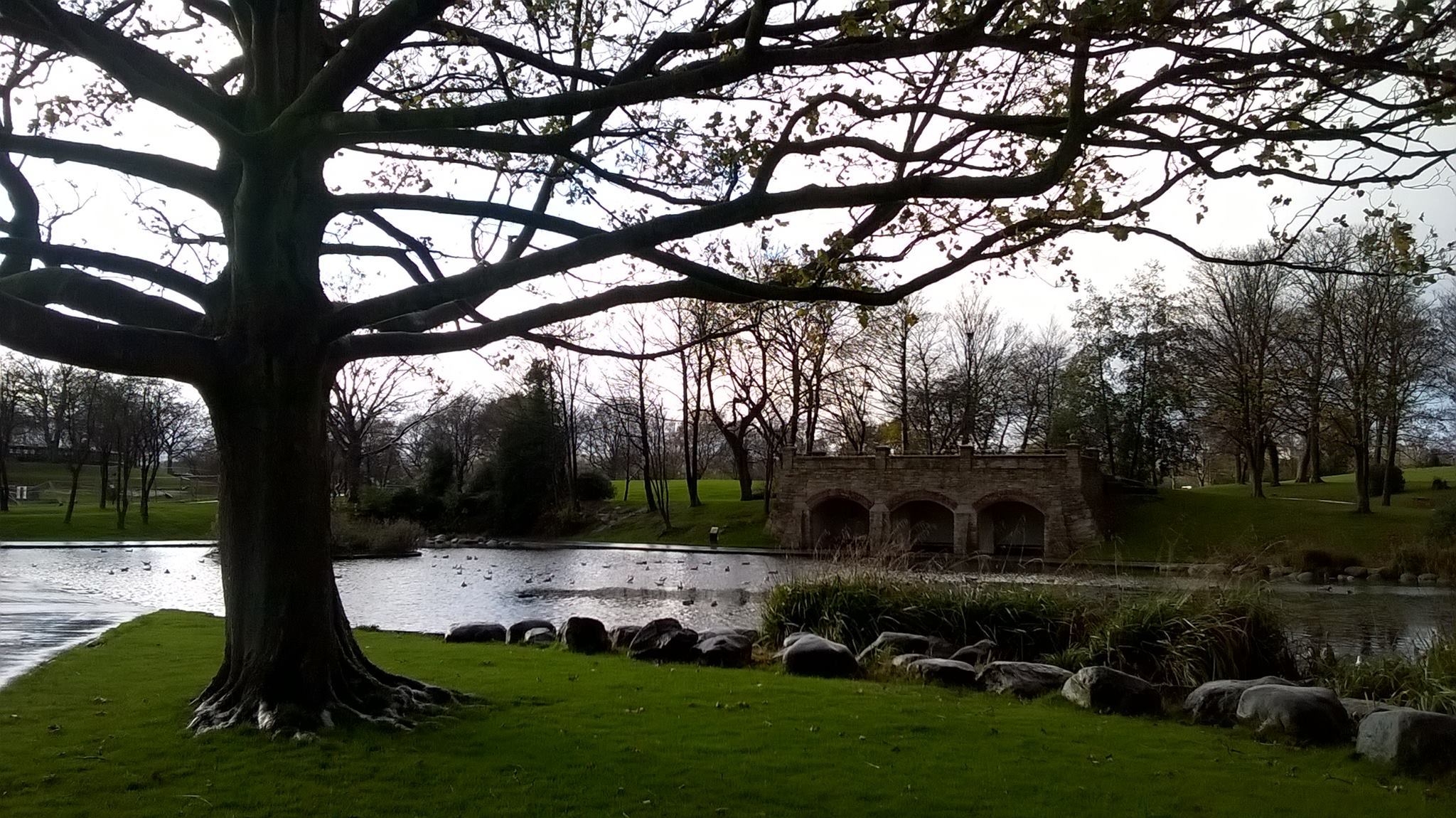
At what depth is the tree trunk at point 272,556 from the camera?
6.43 meters

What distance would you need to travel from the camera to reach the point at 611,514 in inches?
1845

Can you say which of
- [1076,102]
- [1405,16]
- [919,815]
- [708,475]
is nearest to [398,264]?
[1076,102]

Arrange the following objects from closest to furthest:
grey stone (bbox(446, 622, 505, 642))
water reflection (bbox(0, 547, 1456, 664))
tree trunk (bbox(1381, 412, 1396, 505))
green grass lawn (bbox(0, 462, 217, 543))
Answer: grey stone (bbox(446, 622, 505, 642)), water reflection (bbox(0, 547, 1456, 664)), tree trunk (bbox(1381, 412, 1396, 505)), green grass lawn (bbox(0, 462, 217, 543))

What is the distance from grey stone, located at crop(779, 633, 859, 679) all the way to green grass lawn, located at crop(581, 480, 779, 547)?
28348 mm

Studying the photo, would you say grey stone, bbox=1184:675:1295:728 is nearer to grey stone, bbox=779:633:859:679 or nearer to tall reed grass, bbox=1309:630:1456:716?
tall reed grass, bbox=1309:630:1456:716

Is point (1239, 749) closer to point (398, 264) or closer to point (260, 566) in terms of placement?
point (260, 566)

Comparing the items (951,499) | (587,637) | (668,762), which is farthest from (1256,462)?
(668,762)

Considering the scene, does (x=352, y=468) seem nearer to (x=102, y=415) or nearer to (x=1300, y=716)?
(x=102, y=415)

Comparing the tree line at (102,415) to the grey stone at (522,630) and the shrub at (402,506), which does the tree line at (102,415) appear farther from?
the grey stone at (522,630)

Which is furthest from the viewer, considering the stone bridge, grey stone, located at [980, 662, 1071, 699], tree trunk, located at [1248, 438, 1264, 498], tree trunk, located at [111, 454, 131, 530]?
tree trunk, located at [111, 454, 131, 530]

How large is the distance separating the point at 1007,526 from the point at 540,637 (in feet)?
89.3

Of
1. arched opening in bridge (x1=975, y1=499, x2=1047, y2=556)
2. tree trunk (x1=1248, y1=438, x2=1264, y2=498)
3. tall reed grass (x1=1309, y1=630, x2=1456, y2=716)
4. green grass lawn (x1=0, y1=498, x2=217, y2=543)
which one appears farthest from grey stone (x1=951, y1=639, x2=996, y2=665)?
green grass lawn (x1=0, y1=498, x2=217, y2=543)

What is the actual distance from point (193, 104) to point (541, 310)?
2.50m

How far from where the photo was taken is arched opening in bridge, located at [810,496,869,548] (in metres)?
38.6
